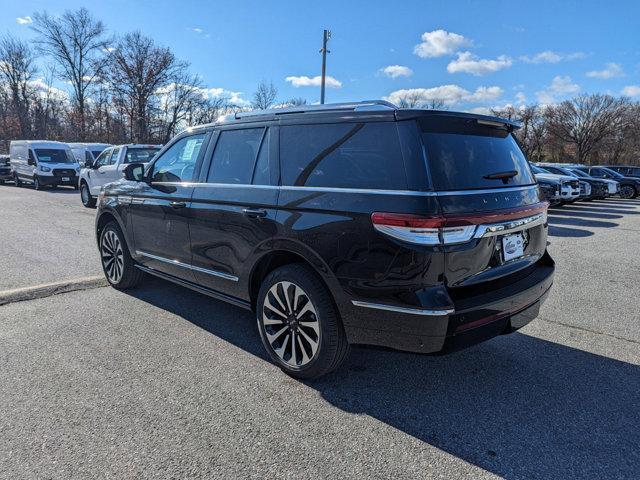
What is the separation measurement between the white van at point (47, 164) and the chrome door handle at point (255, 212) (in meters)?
21.7

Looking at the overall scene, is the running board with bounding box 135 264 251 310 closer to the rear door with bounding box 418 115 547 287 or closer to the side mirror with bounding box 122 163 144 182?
the side mirror with bounding box 122 163 144 182

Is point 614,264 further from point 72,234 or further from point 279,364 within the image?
point 72,234

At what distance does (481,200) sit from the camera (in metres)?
2.74

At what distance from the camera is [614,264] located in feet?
23.9

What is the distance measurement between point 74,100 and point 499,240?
175 feet

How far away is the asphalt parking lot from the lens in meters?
2.40

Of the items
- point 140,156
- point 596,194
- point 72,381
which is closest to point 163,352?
point 72,381

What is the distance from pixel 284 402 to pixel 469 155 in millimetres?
2091

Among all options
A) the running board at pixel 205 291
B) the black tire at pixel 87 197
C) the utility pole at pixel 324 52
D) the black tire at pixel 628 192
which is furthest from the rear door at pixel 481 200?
the black tire at pixel 628 192

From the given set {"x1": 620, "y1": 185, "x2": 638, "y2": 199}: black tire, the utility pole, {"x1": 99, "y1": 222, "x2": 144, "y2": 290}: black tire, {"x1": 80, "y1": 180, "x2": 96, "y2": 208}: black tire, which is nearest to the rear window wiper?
{"x1": 99, "y1": 222, "x2": 144, "y2": 290}: black tire

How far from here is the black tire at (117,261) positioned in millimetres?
5168

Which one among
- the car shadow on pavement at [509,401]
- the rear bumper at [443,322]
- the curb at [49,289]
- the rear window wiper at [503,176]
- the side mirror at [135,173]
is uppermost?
the rear window wiper at [503,176]

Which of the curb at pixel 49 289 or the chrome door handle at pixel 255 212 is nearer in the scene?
the chrome door handle at pixel 255 212

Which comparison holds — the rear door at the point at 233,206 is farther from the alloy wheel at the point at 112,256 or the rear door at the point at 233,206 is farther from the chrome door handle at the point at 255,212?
the alloy wheel at the point at 112,256
